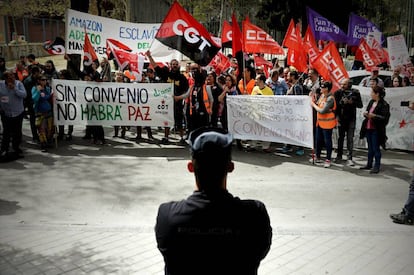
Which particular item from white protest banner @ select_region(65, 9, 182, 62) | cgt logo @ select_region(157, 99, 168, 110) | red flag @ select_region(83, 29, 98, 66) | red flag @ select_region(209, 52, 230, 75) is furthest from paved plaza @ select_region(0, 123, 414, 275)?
red flag @ select_region(209, 52, 230, 75)

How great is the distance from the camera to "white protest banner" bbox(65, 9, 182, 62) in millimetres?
11094

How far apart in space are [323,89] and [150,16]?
23.2m

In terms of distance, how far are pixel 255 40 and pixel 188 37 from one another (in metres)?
1.87

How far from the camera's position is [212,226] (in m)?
2.22

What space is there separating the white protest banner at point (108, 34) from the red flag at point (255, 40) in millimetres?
2137

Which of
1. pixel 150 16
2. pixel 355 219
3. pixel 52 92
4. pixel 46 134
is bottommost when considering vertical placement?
pixel 355 219

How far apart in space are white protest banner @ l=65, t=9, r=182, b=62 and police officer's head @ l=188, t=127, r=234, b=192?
944 cm

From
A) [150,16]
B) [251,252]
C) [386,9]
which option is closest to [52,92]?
[251,252]

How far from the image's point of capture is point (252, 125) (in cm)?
1034

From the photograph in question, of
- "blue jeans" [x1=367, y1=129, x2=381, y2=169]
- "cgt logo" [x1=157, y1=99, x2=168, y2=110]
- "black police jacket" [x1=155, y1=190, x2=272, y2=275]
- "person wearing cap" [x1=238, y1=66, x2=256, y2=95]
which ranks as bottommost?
"blue jeans" [x1=367, y1=129, x2=381, y2=169]

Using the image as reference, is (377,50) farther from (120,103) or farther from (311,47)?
(120,103)

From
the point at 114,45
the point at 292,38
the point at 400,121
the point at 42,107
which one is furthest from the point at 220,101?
the point at 400,121

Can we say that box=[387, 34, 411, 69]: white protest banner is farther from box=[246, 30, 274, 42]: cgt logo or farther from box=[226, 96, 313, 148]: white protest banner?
box=[226, 96, 313, 148]: white protest banner

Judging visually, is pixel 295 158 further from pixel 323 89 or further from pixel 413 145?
pixel 413 145
